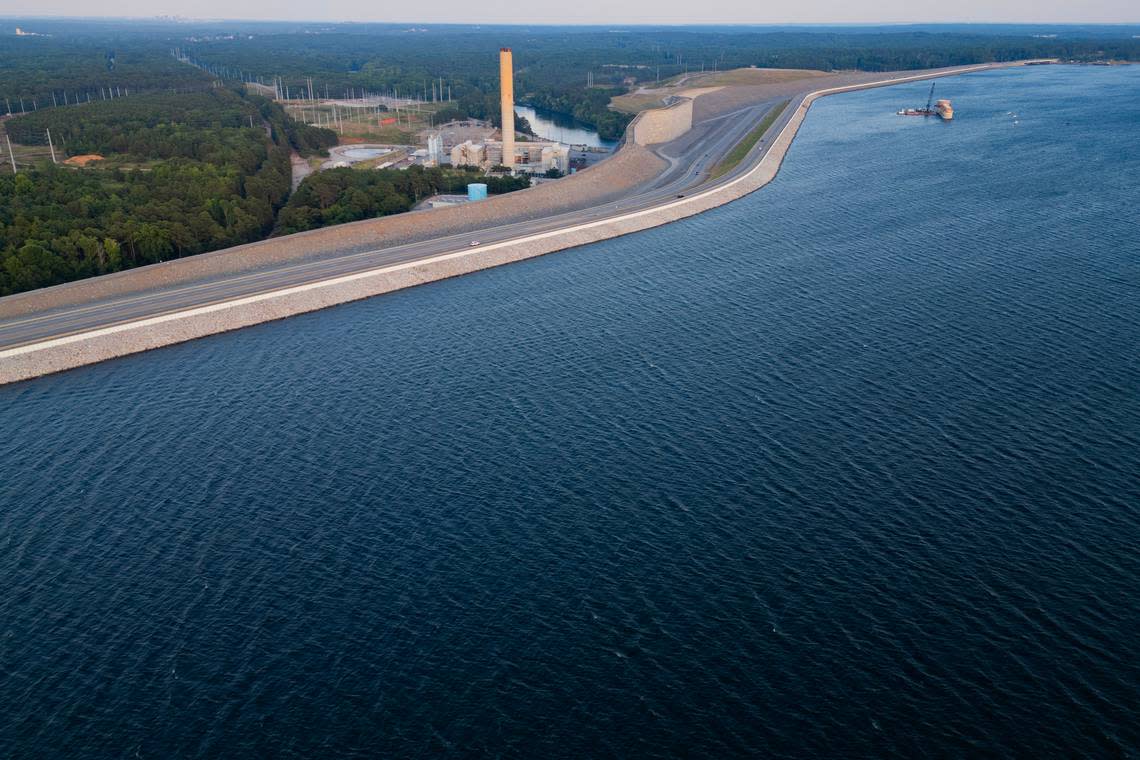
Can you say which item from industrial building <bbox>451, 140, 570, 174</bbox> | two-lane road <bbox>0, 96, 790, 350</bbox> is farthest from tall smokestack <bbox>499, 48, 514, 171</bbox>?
two-lane road <bbox>0, 96, 790, 350</bbox>

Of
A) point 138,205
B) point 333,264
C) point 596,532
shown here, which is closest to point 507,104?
point 138,205

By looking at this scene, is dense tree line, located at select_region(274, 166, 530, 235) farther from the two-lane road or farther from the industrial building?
the industrial building

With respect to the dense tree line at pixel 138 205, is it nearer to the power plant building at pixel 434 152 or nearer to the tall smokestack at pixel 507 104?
the power plant building at pixel 434 152

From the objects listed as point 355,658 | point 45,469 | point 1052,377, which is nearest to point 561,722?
point 355,658

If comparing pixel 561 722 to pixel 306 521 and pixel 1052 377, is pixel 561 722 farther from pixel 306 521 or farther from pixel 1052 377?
pixel 1052 377

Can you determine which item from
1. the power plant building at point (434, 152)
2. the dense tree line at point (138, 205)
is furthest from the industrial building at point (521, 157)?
the dense tree line at point (138, 205)
